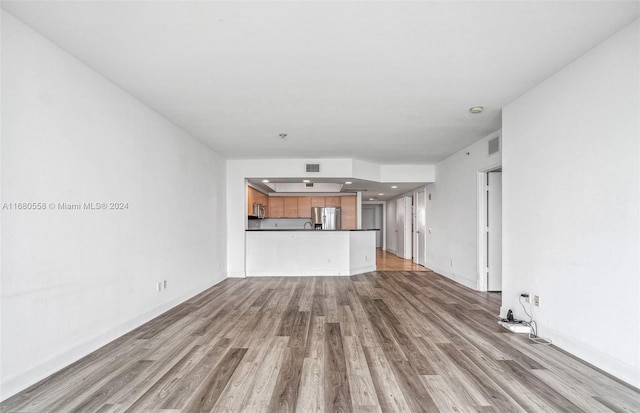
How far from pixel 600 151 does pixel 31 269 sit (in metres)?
4.41

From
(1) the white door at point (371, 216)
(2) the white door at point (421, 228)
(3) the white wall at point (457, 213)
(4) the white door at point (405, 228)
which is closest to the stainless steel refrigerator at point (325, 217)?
(4) the white door at point (405, 228)

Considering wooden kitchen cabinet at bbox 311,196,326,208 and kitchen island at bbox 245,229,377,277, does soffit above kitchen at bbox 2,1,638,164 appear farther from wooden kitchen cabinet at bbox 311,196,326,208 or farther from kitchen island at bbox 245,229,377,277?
wooden kitchen cabinet at bbox 311,196,326,208

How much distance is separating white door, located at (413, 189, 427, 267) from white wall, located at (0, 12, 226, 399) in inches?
238

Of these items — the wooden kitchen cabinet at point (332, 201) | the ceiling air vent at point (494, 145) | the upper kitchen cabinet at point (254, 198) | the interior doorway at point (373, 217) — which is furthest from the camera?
the interior doorway at point (373, 217)

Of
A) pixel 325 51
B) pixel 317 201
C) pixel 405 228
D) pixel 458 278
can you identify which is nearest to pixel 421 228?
pixel 405 228

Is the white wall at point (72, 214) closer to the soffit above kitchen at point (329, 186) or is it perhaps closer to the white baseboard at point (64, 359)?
the white baseboard at point (64, 359)

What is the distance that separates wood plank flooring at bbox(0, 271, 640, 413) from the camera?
2.06 metres

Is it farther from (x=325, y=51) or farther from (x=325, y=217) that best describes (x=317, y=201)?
(x=325, y=51)

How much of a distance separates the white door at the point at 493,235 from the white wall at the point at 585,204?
1.79 meters

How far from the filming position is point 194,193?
16.8 ft

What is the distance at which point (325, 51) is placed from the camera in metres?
2.58

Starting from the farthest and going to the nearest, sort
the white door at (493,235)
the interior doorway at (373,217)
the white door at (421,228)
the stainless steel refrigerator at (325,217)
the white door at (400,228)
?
the interior doorway at (373,217) → the white door at (400,228) → the stainless steel refrigerator at (325,217) → the white door at (421,228) → the white door at (493,235)

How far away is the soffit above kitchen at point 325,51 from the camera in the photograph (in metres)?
2.10

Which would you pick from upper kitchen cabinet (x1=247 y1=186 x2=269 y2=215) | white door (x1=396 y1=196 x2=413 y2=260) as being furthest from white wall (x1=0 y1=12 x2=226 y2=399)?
white door (x1=396 y1=196 x2=413 y2=260)
